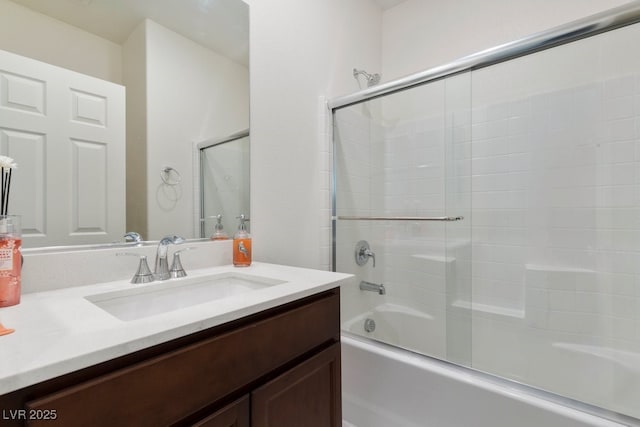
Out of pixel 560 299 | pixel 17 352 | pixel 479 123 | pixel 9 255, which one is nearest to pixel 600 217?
pixel 560 299

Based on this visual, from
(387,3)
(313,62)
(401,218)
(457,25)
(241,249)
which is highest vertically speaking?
(387,3)

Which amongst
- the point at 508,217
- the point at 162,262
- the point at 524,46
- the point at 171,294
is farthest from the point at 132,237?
the point at 508,217

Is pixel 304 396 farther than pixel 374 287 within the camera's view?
No

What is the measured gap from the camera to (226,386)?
671mm

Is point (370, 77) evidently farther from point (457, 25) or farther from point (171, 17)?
point (171, 17)

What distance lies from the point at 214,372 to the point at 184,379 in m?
0.07

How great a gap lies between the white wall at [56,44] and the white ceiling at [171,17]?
0.08 feet

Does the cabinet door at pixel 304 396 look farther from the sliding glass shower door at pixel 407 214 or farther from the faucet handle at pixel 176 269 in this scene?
the sliding glass shower door at pixel 407 214

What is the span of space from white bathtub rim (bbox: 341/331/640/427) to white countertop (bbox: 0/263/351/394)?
27.1 inches

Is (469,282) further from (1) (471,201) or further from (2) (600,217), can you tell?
(2) (600,217)

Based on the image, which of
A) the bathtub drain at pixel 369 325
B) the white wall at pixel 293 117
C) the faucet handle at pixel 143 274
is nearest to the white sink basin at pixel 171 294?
the faucet handle at pixel 143 274

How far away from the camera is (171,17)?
1157 mm

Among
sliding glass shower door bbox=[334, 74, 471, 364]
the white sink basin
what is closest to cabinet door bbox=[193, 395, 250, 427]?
the white sink basin

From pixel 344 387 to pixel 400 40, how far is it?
2.22m
